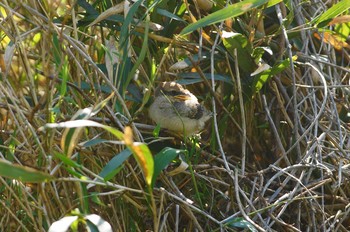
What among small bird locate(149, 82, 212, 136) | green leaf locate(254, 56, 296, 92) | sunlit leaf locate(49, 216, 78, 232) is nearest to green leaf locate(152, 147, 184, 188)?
sunlit leaf locate(49, 216, 78, 232)

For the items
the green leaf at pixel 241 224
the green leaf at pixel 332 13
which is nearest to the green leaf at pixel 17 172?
the green leaf at pixel 241 224

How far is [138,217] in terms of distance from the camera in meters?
2.39

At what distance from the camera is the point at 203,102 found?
279cm

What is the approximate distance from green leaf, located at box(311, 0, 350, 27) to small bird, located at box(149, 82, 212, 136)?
51 cm

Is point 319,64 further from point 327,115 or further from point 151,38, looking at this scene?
point 151,38

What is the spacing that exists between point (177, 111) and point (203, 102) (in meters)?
0.17

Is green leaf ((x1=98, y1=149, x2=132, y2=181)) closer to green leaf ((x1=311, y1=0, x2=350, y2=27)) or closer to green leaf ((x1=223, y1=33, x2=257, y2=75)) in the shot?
green leaf ((x1=223, y1=33, x2=257, y2=75))

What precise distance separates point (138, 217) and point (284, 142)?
0.70 metres

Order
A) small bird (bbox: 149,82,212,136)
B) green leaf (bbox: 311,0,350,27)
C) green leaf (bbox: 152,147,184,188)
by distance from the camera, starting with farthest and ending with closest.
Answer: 1. small bird (bbox: 149,82,212,136)
2. green leaf (bbox: 311,0,350,27)
3. green leaf (bbox: 152,147,184,188)

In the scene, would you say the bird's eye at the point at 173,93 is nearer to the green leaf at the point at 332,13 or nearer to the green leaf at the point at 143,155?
the green leaf at the point at 332,13

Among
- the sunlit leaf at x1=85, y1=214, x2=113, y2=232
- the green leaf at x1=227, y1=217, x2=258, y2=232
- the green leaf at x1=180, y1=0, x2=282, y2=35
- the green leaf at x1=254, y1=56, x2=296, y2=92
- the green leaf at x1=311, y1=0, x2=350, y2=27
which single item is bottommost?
the green leaf at x1=227, y1=217, x2=258, y2=232

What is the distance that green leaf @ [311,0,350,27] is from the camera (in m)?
2.43

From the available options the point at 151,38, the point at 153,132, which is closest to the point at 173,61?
the point at 151,38

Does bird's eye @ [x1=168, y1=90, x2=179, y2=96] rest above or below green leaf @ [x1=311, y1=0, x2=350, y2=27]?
below
